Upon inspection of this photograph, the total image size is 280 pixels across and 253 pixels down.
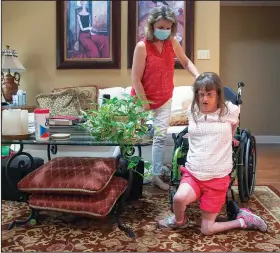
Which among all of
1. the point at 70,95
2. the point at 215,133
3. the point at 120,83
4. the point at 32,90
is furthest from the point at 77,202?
the point at 32,90

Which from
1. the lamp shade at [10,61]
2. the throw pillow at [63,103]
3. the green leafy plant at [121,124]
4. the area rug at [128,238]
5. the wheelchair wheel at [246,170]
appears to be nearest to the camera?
the area rug at [128,238]

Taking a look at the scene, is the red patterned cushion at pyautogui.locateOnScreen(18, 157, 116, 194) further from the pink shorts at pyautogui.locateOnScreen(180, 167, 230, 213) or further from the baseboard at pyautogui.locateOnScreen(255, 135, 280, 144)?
the baseboard at pyautogui.locateOnScreen(255, 135, 280, 144)

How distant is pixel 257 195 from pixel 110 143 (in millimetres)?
1083

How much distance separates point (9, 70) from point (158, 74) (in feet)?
6.38

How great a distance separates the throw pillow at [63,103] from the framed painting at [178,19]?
0.81 meters

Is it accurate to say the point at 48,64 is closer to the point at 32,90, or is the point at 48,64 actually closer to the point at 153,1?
the point at 32,90

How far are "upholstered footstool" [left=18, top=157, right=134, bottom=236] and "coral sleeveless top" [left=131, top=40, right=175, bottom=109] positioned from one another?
2.03 ft

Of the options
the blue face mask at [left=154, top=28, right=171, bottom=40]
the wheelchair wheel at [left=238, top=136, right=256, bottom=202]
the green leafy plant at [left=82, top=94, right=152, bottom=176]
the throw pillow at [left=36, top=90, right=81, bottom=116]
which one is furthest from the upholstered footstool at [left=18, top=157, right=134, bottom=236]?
the throw pillow at [left=36, top=90, right=81, bottom=116]

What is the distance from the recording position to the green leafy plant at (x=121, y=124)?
1418 mm

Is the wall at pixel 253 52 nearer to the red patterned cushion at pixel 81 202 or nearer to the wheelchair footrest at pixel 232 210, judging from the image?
the wheelchair footrest at pixel 232 210

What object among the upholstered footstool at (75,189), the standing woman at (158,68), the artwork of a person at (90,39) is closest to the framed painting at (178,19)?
the artwork of a person at (90,39)

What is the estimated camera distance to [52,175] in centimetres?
146

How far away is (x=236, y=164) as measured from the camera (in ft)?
5.49

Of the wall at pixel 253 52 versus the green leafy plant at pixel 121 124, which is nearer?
the green leafy plant at pixel 121 124
